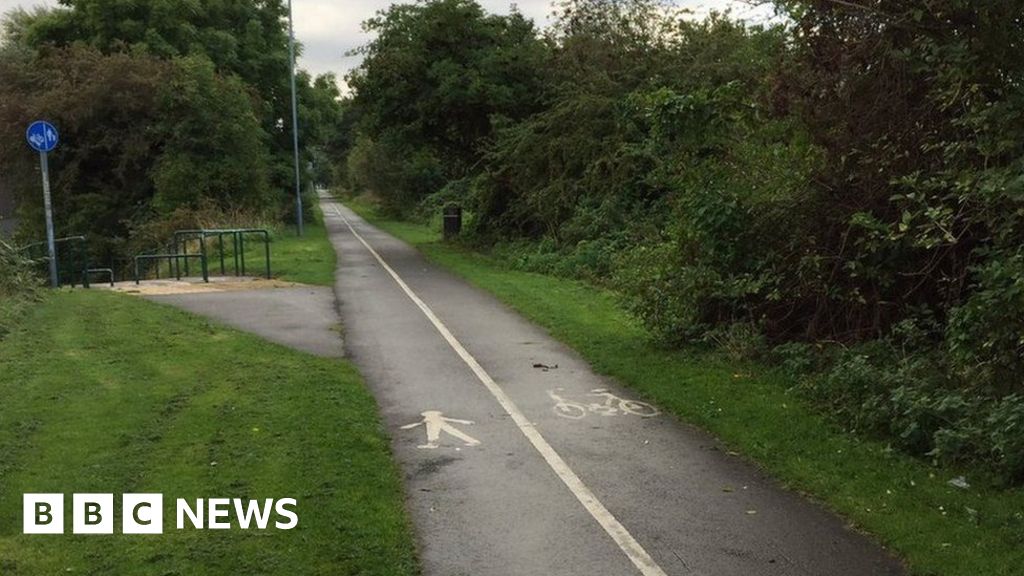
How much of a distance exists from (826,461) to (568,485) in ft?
6.74

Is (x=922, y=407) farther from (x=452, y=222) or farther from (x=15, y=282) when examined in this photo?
(x=452, y=222)

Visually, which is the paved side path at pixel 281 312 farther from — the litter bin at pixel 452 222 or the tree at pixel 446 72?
the litter bin at pixel 452 222

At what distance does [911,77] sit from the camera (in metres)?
8.70

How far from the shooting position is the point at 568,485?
6.52m

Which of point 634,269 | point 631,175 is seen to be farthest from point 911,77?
point 631,175

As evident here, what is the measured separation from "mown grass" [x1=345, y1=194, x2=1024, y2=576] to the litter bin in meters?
21.0

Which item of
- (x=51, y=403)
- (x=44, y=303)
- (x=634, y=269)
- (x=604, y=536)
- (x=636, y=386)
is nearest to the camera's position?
(x=604, y=536)

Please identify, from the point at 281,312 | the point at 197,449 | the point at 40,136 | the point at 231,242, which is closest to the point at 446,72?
the point at 231,242

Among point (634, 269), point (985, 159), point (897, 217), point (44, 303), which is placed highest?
point (985, 159)

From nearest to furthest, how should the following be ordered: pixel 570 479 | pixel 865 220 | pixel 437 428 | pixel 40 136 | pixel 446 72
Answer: pixel 570 479 < pixel 437 428 < pixel 865 220 < pixel 40 136 < pixel 446 72

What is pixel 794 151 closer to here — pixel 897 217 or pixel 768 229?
pixel 768 229

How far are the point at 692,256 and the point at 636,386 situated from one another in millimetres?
2664

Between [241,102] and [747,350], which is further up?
[241,102]

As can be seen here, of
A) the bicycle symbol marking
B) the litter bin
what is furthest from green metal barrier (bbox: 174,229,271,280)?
the bicycle symbol marking
